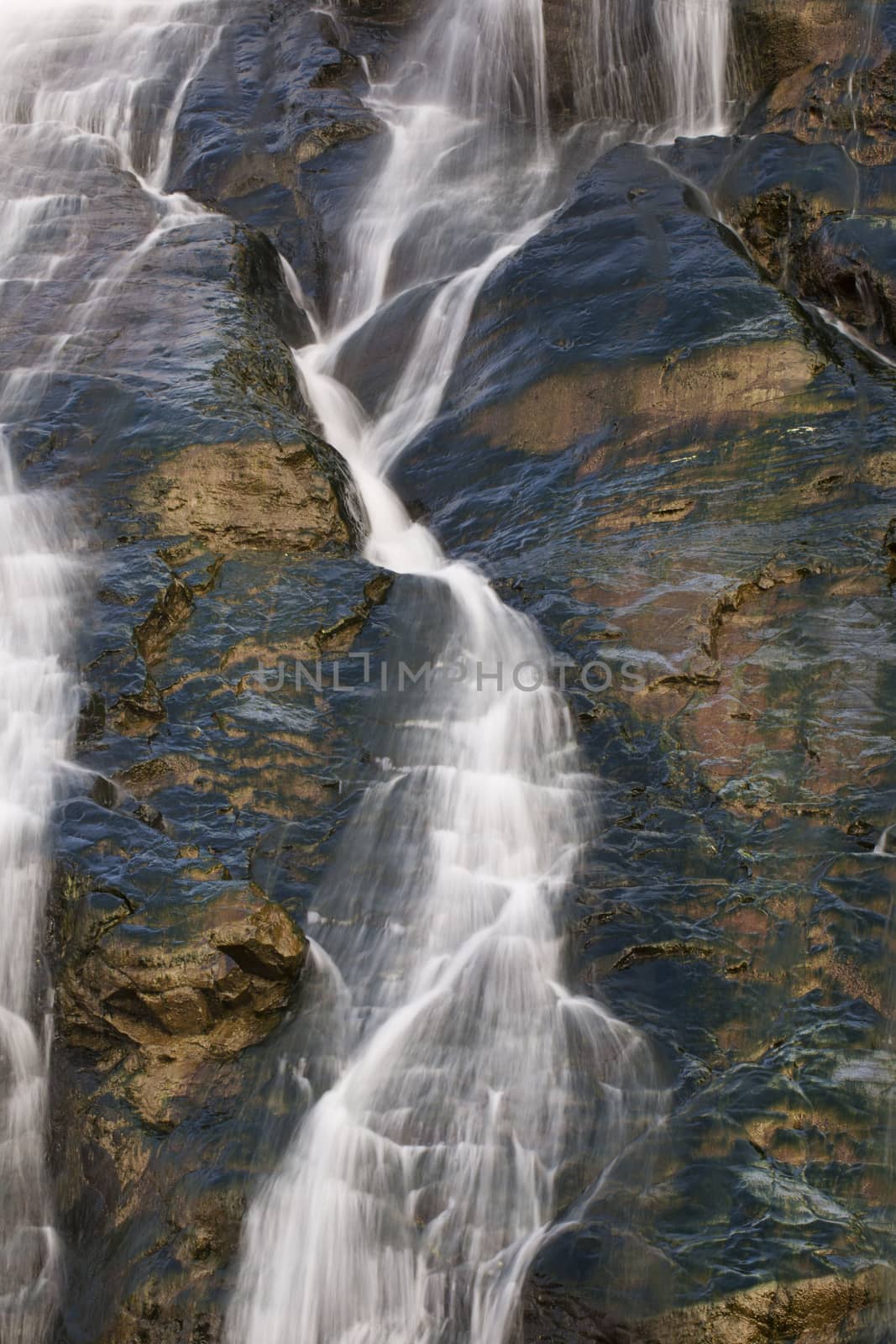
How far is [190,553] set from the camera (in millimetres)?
8688

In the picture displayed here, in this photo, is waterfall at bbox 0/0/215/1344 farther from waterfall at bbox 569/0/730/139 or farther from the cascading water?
waterfall at bbox 569/0/730/139

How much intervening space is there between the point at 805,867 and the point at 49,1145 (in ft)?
13.4

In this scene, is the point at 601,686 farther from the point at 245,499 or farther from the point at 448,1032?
the point at 245,499

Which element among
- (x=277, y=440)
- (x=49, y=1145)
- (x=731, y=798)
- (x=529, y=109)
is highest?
(x=529, y=109)

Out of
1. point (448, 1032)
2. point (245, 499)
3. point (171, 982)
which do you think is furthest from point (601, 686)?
point (171, 982)

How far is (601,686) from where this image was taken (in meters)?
7.94

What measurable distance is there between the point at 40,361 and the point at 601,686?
5.37m

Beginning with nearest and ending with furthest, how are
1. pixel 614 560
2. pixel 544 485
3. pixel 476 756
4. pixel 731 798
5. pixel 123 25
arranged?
pixel 731 798
pixel 476 756
pixel 614 560
pixel 544 485
pixel 123 25

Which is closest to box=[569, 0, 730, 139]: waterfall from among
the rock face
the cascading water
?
the cascading water

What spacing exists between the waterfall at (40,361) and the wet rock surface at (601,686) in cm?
18


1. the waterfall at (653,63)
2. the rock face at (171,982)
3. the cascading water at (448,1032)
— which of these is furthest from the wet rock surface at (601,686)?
the waterfall at (653,63)

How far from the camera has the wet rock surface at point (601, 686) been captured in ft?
19.2

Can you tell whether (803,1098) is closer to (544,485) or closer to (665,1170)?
(665,1170)

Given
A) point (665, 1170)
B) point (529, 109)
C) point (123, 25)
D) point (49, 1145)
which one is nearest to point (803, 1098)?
point (665, 1170)
